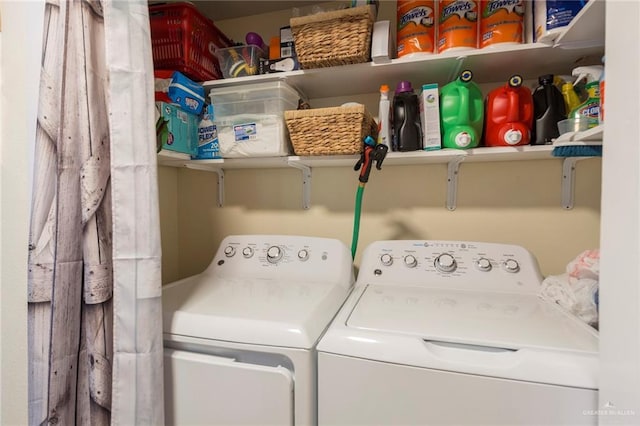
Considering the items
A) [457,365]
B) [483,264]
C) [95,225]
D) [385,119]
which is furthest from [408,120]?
[95,225]

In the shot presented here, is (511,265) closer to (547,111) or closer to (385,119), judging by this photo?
(547,111)

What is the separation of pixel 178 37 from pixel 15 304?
1.08 meters

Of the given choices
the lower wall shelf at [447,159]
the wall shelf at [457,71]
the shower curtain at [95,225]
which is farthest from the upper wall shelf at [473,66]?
the shower curtain at [95,225]

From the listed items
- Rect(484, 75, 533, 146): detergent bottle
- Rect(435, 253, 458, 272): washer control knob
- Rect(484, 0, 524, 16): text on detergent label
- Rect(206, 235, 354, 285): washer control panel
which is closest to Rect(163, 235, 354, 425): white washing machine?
Rect(206, 235, 354, 285): washer control panel

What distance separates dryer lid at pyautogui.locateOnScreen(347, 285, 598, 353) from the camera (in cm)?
72

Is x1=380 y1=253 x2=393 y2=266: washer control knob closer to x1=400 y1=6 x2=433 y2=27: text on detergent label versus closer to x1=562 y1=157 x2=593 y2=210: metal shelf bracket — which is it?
x1=562 y1=157 x2=593 y2=210: metal shelf bracket

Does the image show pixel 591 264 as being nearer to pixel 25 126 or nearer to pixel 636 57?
pixel 636 57

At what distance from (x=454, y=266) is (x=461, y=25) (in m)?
0.84

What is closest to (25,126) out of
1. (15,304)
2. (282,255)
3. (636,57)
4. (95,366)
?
(15,304)

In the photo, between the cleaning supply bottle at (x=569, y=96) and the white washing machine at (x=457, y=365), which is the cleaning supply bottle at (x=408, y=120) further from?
the white washing machine at (x=457, y=365)

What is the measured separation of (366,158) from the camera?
Answer: 1135 millimetres

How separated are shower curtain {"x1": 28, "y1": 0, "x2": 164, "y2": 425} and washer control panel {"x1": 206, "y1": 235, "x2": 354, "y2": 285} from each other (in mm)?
478

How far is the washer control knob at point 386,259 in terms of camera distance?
121 cm

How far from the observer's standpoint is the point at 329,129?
113cm
